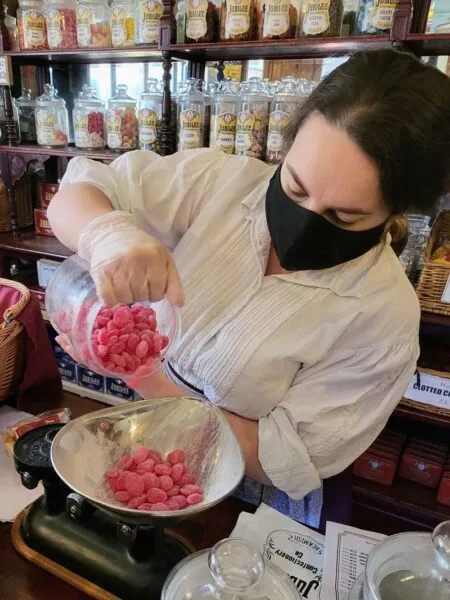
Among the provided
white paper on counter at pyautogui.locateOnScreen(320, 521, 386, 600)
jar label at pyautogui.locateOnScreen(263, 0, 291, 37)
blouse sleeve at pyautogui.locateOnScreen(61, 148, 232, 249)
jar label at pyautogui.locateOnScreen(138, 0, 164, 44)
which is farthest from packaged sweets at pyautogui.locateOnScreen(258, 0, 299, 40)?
white paper on counter at pyautogui.locateOnScreen(320, 521, 386, 600)

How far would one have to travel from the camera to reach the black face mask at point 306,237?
76 centimetres

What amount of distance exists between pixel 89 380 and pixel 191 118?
1.12 m

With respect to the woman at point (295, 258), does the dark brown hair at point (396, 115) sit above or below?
above

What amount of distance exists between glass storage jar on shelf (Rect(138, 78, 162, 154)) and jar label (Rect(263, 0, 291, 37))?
457 mm

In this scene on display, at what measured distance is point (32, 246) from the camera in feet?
6.66

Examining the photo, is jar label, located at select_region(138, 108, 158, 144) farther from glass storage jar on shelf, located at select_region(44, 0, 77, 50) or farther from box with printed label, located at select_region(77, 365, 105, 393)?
box with printed label, located at select_region(77, 365, 105, 393)

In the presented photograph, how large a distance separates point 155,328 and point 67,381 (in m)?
1.51

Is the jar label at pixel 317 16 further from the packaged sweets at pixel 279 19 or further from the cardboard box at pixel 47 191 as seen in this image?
the cardboard box at pixel 47 191

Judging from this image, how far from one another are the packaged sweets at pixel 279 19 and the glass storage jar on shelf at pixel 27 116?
42.3 inches

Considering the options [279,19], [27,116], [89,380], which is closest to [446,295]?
[279,19]

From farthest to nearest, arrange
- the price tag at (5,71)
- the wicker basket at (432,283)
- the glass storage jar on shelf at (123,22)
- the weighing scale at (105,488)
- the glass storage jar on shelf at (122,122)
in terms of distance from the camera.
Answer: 1. the price tag at (5,71)
2. the glass storage jar on shelf at (122,122)
3. the glass storage jar on shelf at (123,22)
4. the wicker basket at (432,283)
5. the weighing scale at (105,488)

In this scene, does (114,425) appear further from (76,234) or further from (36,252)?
(36,252)

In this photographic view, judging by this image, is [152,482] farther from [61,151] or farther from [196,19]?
[61,151]

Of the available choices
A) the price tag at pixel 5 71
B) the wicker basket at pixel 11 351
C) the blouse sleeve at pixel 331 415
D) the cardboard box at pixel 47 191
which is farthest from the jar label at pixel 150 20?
the blouse sleeve at pixel 331 415
